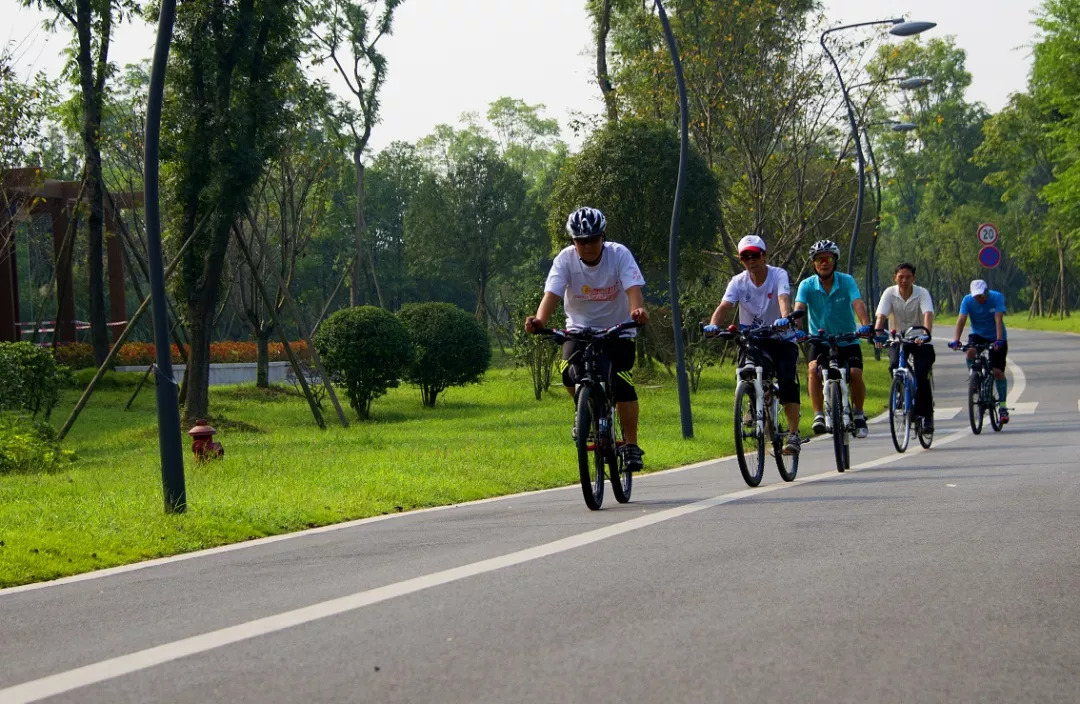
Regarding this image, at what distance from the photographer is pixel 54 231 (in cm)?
3903

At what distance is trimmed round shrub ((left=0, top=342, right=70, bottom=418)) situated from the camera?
23.9 m

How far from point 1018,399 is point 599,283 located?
58.0 feet

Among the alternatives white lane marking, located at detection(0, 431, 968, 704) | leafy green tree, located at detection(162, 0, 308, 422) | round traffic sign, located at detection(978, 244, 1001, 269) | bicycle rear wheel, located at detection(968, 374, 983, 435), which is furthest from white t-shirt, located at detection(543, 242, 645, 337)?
round traffic sign, located at detection(978, 244, 1001, 269)

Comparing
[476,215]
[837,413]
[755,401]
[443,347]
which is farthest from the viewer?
[476,215]

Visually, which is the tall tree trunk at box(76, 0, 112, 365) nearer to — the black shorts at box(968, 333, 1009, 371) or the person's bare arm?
the black shorts at box(968, 333, 1009, 371)

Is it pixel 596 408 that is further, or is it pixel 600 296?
pixel 600 296

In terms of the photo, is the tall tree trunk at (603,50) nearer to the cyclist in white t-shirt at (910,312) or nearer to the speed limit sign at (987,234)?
the speed limit sign at (987,234)

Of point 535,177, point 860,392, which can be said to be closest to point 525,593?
point 860,392

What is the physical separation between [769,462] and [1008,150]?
57854 millimetres

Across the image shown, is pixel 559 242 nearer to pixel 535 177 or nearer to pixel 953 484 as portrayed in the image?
pixel 953 484

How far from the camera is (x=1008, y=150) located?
6800cm

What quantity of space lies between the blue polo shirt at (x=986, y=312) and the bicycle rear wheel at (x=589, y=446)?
351 inches

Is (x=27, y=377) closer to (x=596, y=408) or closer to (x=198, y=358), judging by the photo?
(x=198, y=358)

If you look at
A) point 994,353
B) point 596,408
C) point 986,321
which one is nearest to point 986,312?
point 986,321
